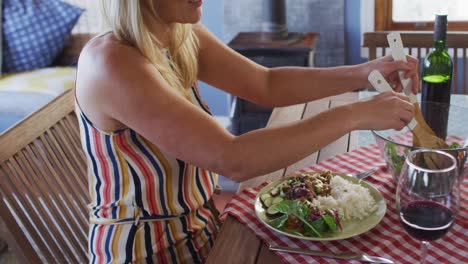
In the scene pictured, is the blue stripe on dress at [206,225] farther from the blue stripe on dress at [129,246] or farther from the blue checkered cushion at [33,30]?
the blue checkered cushion at [33,30]

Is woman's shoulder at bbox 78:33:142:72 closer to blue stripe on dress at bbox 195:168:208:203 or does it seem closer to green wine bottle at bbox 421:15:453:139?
blue stripe on dress at bbox 195:168:208:203

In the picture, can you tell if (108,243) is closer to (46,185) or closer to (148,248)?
(148,248)

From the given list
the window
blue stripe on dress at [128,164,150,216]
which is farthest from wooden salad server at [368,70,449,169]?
the window

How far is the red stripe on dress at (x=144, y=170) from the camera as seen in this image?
1152 millimetres

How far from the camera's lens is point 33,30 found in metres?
3.32

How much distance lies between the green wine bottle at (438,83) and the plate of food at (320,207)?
237mm

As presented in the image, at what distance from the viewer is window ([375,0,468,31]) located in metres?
3.04

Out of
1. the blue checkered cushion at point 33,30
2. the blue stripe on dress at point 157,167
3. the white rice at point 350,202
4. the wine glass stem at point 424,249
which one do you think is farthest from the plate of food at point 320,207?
the blue checkered cushion at point 33,30

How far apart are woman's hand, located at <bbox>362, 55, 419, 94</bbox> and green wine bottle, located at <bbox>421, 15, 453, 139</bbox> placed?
6 cm

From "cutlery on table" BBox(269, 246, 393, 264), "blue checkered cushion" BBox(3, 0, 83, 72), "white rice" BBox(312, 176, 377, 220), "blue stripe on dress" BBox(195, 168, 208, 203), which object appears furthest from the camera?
"blue checkered cushion" BBox(3, 0, 83, 72)

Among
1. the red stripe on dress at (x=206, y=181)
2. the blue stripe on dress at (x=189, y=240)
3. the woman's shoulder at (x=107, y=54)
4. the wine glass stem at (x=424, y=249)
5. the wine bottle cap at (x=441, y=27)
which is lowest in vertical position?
the blue stripe on dress at (x=189, y=240)

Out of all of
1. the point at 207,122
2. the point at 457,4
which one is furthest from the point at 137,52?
the point at 457,4

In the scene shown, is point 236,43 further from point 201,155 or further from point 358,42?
point 201,155

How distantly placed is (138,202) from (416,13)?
2.39 m
